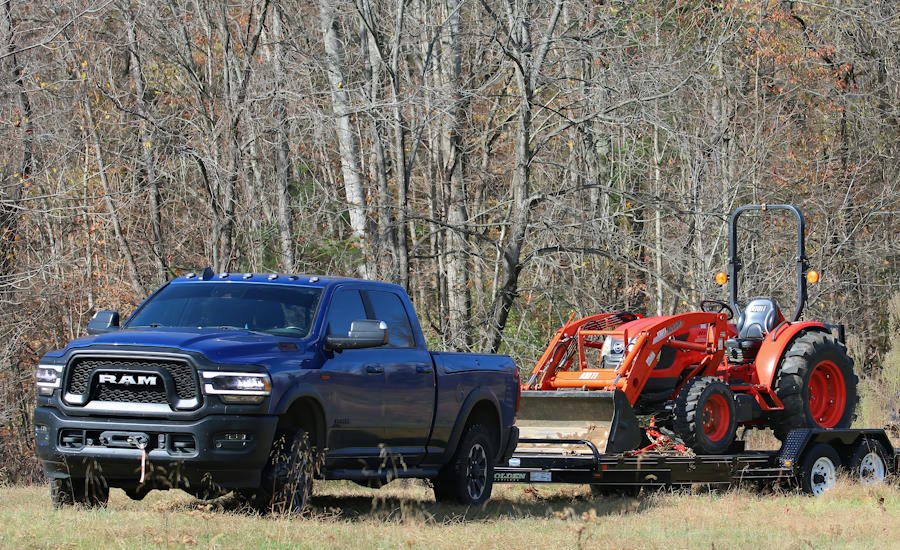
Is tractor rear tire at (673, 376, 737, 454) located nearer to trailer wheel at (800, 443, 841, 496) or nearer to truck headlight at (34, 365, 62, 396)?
trailer wheel at (800, 443, 841, 496)

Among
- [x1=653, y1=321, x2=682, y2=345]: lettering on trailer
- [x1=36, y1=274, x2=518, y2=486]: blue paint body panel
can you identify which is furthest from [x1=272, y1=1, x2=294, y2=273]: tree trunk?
[x1=36, y1=274, x2=518, y2=486]: blue paint body panel

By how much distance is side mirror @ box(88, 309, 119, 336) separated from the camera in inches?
433

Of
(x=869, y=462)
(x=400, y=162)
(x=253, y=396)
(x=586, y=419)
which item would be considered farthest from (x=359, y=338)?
(x=400, y=162)

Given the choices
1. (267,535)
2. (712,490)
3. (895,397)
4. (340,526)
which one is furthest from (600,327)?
(895,397)

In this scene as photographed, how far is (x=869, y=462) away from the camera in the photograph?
15.6 m

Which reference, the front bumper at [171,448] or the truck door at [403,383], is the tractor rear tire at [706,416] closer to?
the truck door at [403,383]

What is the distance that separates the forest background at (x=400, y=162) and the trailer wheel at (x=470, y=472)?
785 cm

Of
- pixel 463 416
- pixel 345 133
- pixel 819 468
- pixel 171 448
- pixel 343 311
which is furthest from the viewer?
pixel 345 133

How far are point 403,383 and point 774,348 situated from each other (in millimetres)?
5432

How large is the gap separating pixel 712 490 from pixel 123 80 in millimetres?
18226

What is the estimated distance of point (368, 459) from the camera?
11375 mm

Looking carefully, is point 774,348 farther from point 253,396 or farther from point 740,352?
point 253,396

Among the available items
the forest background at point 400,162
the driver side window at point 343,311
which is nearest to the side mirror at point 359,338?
the driver side window at point 343,311

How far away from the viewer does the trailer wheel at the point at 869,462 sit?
15.3 m
